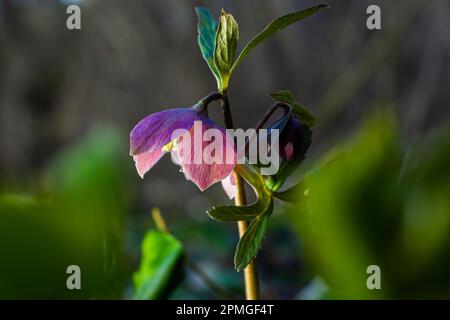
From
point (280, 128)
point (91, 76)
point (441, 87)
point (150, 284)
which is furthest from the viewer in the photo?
point (91, 76)

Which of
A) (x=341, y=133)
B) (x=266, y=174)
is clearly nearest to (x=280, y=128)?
(x=266, y=174)

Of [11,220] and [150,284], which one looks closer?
[11,220]

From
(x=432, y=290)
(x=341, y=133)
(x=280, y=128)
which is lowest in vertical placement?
(x=432, y=290)

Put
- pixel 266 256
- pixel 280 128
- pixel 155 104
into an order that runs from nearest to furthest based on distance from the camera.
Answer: pixel 280 128, pixel 266 256, pixel 155 104

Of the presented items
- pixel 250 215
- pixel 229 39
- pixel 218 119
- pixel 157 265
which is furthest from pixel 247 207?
pixel 218 119

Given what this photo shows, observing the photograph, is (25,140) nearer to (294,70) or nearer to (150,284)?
(294,70)

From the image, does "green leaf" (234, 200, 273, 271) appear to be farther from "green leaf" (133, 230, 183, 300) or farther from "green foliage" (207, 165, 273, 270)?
"green leaf" (133, 230, 183, 300)

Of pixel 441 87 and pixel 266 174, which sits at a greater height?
pixel 441 87

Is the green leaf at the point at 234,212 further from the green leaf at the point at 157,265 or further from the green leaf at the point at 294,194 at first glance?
the green leaf at the point at 157,265

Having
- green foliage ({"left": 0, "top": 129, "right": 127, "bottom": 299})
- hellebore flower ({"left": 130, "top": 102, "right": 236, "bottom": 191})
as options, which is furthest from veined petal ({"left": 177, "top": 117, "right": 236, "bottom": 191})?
green foliage ({"left": 0, "top": 129, "right": 127, "bottom": 299})
